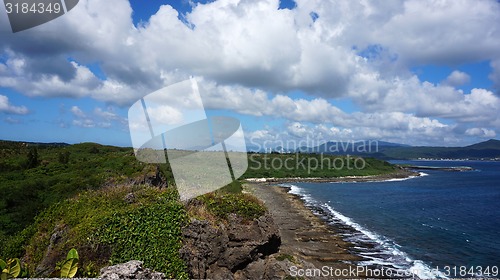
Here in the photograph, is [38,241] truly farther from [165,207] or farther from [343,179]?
[343,179]

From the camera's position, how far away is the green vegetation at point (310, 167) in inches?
4240

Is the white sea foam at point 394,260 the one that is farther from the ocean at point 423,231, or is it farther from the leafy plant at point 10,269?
the leafy plant at point 10,269

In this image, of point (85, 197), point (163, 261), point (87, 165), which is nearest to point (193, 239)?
point (163, 261)

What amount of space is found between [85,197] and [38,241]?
7.05ft

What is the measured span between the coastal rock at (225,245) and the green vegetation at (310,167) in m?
86.0

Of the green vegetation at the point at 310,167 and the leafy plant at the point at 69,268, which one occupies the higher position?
the leafy plant at the point at 69,268

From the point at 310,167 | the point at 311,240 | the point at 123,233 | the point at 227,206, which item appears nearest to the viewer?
the point at 123,233

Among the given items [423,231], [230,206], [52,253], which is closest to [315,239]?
[423,231]

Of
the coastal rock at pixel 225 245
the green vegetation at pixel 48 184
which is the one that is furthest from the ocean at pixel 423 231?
the green vegetation at pixel 48 184

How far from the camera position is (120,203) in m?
12.0

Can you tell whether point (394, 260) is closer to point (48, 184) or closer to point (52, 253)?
point (52, 253)

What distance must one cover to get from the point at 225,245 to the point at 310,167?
113 metres

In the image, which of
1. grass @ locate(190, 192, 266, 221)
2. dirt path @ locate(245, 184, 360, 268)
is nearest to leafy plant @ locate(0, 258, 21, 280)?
grass @ locate(190, 192, 266, 221)

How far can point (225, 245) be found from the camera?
11.5m
